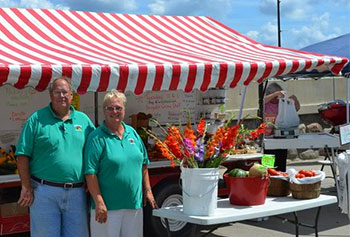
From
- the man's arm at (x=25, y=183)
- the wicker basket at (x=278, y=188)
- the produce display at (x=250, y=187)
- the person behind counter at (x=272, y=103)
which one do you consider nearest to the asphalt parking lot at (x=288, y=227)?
the person behind counter at (x=272, y=103)

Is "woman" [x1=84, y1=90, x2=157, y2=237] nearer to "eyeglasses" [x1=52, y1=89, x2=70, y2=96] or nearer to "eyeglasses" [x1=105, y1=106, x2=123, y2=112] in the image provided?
"eyeglasses" [x1=105, y1=106, x2=123, y2=112]

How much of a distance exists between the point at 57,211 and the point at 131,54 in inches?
111

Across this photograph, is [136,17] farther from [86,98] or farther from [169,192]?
[169,192]

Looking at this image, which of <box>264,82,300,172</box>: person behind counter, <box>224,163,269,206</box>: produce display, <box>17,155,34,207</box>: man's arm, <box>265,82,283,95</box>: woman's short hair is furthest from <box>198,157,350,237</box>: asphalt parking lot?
<box>17,155,34,207</box>: man's arm

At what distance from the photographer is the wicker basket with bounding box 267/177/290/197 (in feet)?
17.1

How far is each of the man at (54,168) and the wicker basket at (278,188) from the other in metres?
1.58

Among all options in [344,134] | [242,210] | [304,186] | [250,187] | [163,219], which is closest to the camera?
[242,210]

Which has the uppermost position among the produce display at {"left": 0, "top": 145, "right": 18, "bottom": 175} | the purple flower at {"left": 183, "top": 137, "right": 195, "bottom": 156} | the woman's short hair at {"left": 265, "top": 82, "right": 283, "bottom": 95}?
the woman's short hair at {"left": 265, "top": 82, "right": 283, "bottom": 95}

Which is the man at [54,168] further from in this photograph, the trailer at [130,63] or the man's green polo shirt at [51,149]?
the trailer at [130,63]

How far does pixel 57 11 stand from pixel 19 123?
5.47 ft

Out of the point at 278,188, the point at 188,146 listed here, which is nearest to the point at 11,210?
the point at 188,146

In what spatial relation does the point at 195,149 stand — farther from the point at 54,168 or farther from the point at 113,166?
the point at 54,168

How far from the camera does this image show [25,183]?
173 inches

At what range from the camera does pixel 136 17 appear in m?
8.74
